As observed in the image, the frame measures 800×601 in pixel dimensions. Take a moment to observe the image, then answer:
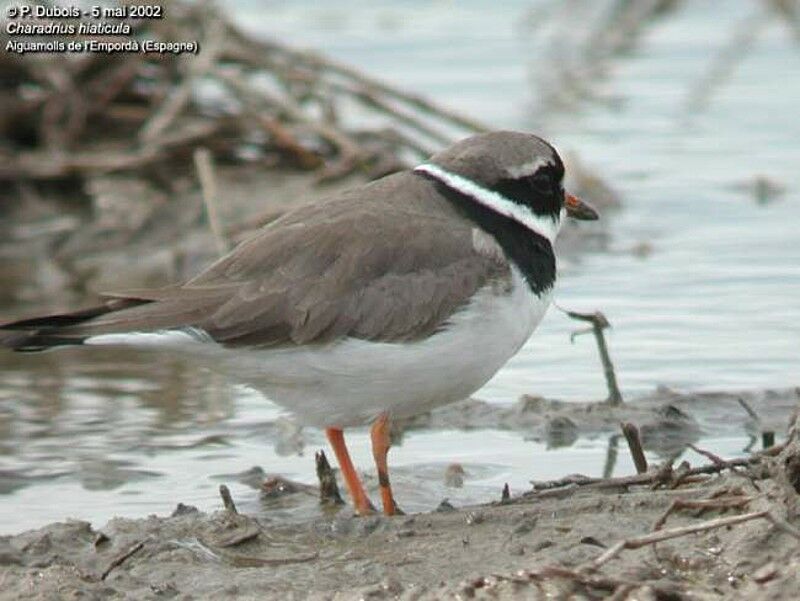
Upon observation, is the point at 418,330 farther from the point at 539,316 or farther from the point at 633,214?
the point at 633,214

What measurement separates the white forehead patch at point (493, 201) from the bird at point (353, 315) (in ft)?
0.42

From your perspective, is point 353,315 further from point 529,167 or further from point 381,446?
point 529,167

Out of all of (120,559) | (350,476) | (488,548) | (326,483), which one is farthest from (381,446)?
(120,559)

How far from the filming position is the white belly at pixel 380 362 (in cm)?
653

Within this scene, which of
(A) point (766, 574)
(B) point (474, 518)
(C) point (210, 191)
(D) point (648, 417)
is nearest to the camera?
(A) point (766, 574)

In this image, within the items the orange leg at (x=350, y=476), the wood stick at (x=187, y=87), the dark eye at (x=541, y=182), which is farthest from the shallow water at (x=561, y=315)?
the wood stick at (x=187, y=87)

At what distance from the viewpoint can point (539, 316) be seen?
22.6ft

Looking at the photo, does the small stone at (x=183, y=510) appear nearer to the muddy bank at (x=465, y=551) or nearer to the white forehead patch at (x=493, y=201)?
the muddy bank at (x=465, y=551)

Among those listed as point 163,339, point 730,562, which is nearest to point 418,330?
point 163,339

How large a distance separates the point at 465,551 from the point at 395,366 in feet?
2.65

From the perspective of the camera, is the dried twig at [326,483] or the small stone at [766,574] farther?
the dried twig at [326,483]

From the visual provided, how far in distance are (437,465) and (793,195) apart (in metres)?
4.76

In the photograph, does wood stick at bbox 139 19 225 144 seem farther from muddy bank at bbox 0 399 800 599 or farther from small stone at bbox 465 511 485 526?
small stone at bbox 465 511 485 526

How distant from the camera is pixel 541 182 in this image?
7.16 meters
